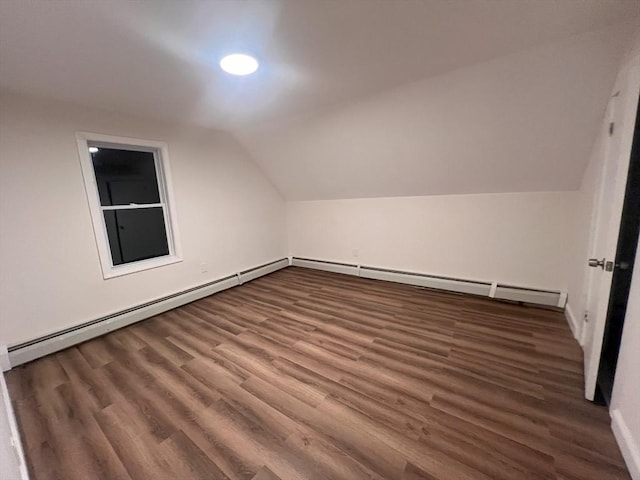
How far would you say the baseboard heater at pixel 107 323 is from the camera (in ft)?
7.37

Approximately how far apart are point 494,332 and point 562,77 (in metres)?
2.13

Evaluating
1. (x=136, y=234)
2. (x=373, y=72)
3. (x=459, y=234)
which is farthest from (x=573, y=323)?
(x=136, y=234)

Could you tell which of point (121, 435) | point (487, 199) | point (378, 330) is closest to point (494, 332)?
point (378, 330)

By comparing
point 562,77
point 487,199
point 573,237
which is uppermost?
point 562,77

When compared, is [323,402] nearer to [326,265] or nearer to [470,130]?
[470,130]

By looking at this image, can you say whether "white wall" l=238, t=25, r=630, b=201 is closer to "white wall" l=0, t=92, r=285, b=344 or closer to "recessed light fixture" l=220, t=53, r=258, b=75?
"recessed light fixture" l=220, t=53, r=258, b=75

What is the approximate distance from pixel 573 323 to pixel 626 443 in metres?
A: 1.47

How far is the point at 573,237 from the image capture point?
269 centimetres

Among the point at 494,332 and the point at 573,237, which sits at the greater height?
the point at 573,237

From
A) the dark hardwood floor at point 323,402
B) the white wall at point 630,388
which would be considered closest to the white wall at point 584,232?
the dark hardwood floor at point 323,402

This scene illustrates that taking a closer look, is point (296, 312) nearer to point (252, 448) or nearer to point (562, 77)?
point (252, 448)

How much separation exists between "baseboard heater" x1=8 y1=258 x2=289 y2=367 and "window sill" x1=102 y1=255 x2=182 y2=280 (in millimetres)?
410

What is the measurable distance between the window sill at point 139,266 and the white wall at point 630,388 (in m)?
3.98

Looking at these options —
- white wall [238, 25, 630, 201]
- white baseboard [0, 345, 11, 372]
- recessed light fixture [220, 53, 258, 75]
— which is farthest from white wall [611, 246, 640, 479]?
white baseboard [0, 345, 11, 372]
